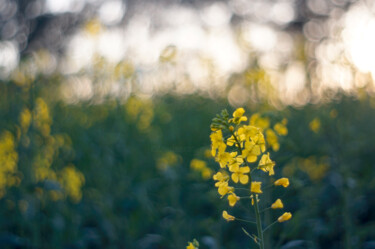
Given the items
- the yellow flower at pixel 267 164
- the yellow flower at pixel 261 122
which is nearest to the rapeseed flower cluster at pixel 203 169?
the yellow flower at pixel 261 122

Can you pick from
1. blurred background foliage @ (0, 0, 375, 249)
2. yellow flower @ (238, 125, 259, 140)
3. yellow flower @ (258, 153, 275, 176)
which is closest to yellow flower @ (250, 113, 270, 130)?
blurred background foliage @ (0, 0, 375, 249)

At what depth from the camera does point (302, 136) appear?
208 inches

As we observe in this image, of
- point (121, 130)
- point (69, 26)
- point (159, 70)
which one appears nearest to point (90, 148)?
point (121, 130)

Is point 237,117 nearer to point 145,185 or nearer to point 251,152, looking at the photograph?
point 251,152

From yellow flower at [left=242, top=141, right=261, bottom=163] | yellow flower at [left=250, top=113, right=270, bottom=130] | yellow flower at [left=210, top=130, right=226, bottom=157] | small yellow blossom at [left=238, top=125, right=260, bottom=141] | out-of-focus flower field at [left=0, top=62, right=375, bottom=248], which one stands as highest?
yellow flower at [left=250, top=113, right=270, bottom=130]

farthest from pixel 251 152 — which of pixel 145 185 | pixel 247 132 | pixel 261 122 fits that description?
pixel 145 185

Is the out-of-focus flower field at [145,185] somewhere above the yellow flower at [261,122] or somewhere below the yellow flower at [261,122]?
below

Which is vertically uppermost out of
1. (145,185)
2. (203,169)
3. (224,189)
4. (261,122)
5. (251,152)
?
(261,122)

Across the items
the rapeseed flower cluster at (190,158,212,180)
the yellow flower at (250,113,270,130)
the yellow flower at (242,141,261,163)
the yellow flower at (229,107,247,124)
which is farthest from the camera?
the rapeseed flower cluster at (190,158,212,180)

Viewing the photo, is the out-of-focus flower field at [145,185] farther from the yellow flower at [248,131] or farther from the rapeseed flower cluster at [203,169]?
the yellow flower at [248,131]

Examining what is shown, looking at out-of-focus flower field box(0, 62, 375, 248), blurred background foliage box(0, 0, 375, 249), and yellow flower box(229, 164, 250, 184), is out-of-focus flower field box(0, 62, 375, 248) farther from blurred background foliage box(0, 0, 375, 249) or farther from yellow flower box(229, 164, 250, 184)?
yellow flower box(229, 164, 250, 184)

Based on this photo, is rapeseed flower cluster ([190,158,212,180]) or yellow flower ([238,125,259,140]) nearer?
yellow flower ([238,125,259,140])

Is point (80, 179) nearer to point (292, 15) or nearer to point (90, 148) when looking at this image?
point (90, 148)

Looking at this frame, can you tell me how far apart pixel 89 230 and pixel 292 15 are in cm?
1680
